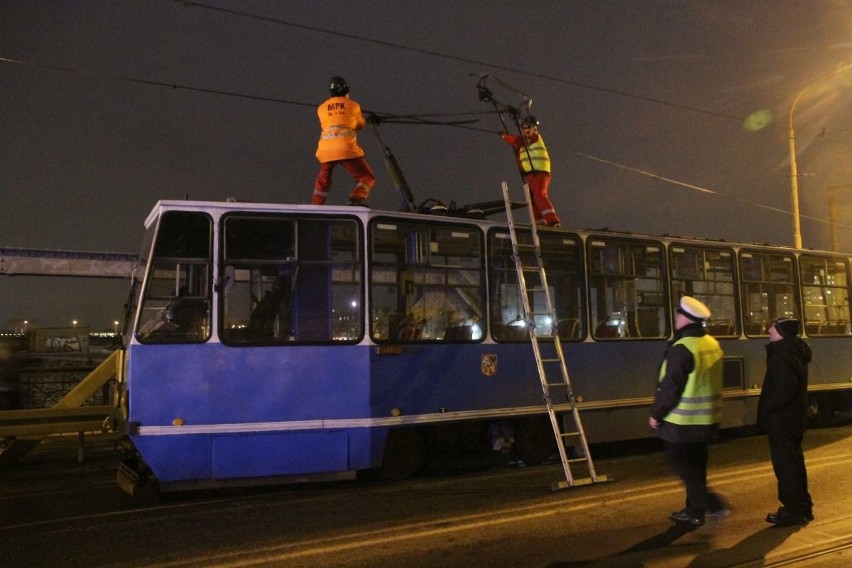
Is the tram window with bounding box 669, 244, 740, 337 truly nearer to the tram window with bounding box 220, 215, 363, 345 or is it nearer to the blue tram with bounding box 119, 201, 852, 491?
the blue tram with bounding box 119, 201, 852, 491

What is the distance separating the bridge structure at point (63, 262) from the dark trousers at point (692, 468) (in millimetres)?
9997

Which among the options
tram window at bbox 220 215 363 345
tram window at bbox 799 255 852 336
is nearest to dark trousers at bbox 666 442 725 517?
tram window at bbox 220 215 363 345

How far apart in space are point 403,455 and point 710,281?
209 inches

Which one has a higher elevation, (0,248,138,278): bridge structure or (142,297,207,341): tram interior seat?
(0,248,138,278): bridge structure

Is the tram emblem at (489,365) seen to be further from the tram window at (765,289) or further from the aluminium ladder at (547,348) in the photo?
the tram window at (765,289)

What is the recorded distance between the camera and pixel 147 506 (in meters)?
6.65

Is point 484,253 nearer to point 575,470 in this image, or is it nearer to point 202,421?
point 575,470

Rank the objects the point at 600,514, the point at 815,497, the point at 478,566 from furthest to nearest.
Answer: the point at 815,497 < the point at 600,514 < the point at 478,566

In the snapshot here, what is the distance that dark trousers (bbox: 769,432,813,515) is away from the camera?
5.58 metres

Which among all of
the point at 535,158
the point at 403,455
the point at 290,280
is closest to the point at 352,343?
the point at 290,280

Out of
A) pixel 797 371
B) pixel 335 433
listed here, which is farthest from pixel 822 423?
pixel 335 433

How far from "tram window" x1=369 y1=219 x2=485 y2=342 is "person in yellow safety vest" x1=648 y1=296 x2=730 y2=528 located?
2709mm

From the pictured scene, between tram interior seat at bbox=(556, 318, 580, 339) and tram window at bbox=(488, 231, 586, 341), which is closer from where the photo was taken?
tram window at bbox=(488, 231, 586, 341)

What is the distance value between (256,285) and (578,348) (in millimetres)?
4038
